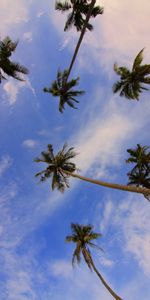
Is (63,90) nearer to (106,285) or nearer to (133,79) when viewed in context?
(133,79)

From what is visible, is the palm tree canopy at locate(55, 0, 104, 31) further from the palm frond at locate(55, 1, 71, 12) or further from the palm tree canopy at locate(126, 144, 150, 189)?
the palm tree canopy at locate(126, 144, 150, 189)

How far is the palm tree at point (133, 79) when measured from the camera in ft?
74.7

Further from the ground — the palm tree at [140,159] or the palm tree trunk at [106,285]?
the palm tree at [140,159]

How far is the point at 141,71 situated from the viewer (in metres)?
23.2

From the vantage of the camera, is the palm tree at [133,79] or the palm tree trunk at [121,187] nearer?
the palm tree trunk at [121,187]

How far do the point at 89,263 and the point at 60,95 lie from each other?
56.6 feet

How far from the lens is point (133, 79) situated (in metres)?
24.5

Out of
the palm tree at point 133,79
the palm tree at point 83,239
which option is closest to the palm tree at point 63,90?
the palm tree at point 133,79

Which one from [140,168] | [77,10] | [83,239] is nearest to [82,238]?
[83,239]

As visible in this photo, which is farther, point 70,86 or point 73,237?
point 73,237

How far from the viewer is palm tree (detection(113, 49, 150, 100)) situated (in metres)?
22.8

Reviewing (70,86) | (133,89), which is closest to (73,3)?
(70,86)

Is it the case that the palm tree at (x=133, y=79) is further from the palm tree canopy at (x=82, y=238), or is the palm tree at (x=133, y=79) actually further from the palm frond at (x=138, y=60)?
the palm tree canopy at (x=82, y=238)

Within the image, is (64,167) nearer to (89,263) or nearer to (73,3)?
(89,263)
